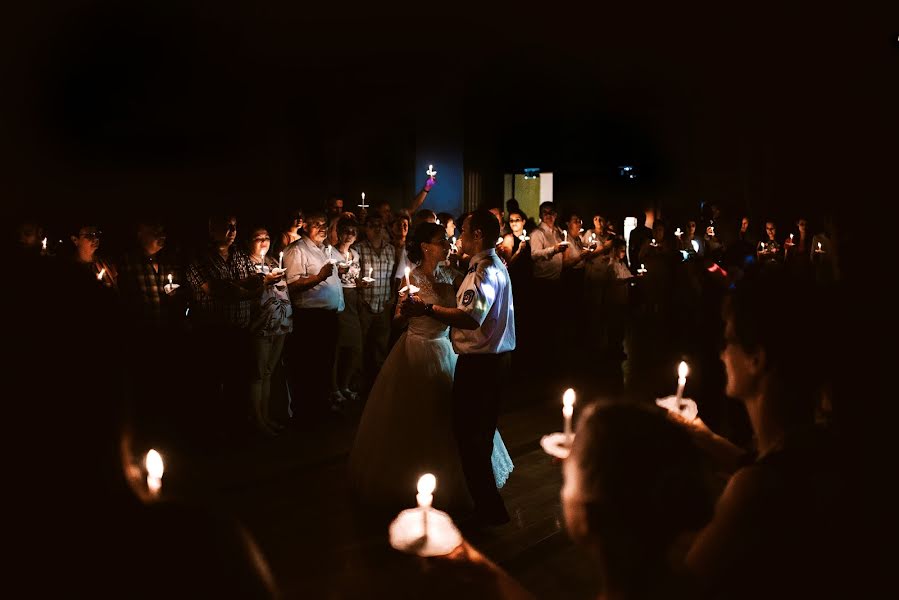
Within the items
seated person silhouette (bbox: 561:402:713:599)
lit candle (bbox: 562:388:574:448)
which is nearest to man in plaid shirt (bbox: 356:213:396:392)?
lit candle (bbox: 562:388:574:448)

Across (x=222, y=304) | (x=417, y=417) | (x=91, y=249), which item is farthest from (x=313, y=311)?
(x=417, y=417)

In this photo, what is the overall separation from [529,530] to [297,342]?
3.62 metres

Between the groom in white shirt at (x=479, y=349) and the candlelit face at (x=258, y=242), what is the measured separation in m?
2.35

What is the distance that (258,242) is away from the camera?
6.56 metres

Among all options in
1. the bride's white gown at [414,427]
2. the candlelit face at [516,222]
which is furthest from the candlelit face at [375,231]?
the bride's white gown at [414,427]

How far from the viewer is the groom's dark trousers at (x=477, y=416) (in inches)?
185

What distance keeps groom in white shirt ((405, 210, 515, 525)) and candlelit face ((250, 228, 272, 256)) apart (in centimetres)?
235

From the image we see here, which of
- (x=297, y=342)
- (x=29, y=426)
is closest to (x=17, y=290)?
(x=29, y=426)

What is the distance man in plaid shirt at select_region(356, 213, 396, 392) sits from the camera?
26.0 ft

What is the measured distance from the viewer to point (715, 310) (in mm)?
6199

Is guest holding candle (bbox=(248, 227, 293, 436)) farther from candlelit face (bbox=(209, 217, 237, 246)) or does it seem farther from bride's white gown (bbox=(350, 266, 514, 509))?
bride's white gown (bbox=(350, 266, 514, 509))

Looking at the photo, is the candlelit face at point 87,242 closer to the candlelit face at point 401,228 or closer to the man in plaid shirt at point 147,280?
the man in plaid shirt at point 147,280

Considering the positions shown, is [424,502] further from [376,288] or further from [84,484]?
[376,288]

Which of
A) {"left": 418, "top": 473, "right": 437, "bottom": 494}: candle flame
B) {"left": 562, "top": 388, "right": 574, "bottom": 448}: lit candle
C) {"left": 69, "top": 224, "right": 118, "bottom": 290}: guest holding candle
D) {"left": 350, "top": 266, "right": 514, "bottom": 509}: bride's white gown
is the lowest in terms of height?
{"left": 350, "top": 266, "right": 514, "bottom": 509}: bride's white gown
